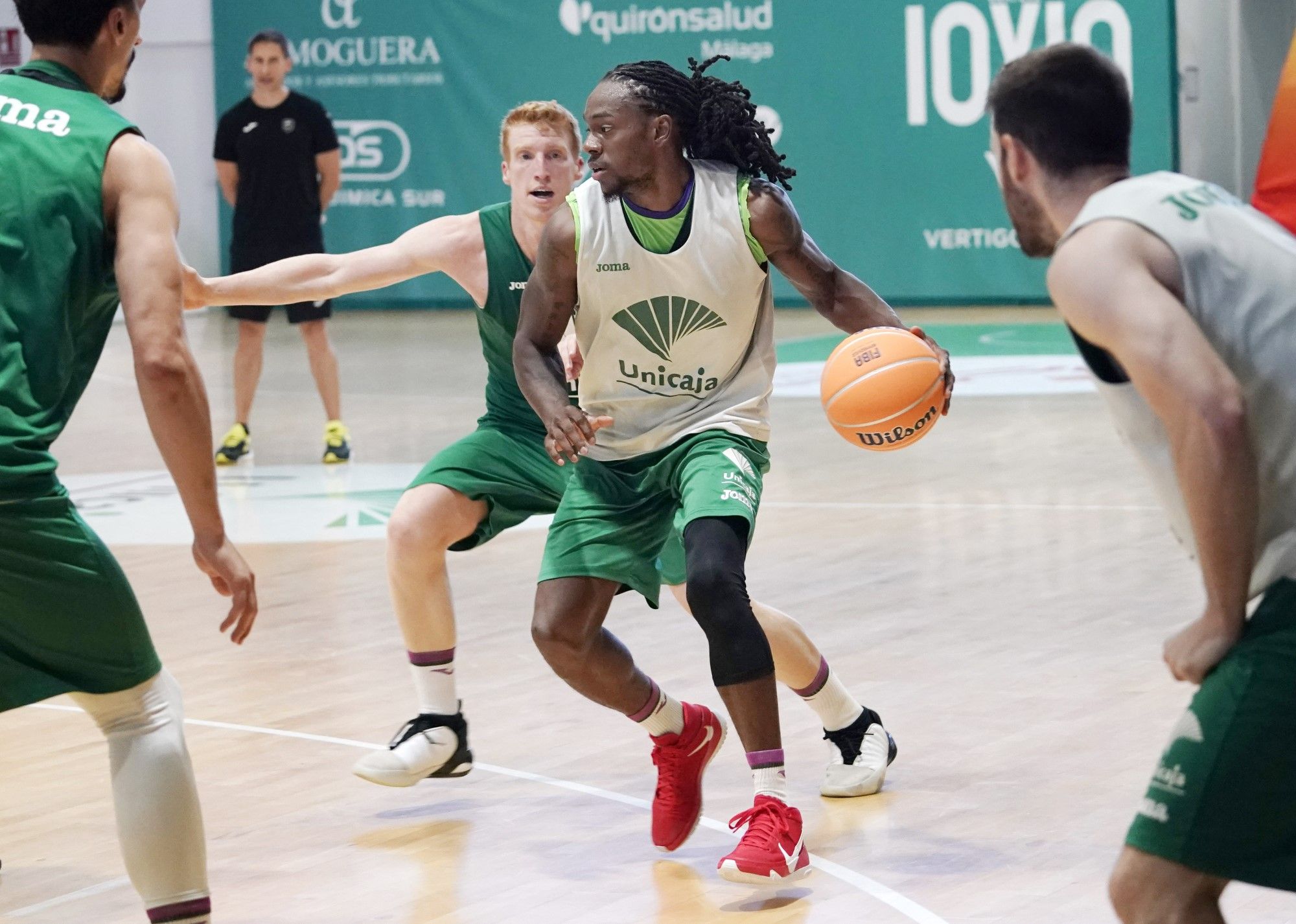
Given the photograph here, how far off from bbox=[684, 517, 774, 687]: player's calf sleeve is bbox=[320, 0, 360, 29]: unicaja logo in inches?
600

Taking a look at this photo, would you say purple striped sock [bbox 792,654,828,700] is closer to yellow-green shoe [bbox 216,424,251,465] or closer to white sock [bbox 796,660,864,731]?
white sock [bbox 796,660,864,731]

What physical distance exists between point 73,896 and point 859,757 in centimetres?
188

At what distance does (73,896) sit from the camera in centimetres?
418

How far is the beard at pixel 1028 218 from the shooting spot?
276 centimetres

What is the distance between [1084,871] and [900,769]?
896 millimetres

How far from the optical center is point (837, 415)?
425cm

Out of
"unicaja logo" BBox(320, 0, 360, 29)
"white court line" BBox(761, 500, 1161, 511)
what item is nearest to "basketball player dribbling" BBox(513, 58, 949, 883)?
"white court line" BBox(761, 500, 1161, 511)

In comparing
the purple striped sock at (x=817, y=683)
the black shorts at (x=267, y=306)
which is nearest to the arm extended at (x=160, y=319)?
the purple striped sock at (x=817, y=683)

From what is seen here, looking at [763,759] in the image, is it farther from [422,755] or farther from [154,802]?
[154,802]

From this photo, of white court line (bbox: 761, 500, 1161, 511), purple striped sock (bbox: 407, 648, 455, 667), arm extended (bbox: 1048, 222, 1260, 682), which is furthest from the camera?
white court line (bbox: 761, 500, 1161, 511)

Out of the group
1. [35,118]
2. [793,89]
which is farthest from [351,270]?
[793,89]

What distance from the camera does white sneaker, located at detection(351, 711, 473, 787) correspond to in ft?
15.7

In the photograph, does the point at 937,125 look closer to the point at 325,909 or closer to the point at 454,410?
the point at 454,410

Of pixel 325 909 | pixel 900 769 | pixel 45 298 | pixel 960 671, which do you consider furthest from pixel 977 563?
pixel 45 298
